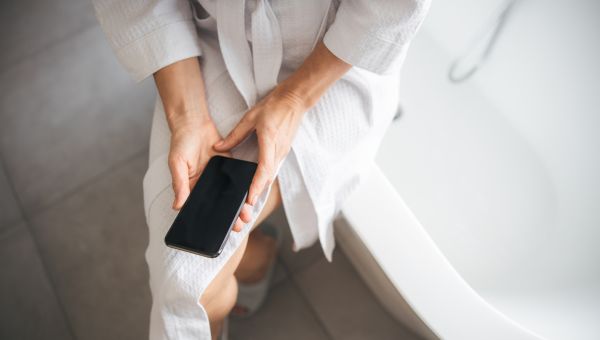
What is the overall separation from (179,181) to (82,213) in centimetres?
72

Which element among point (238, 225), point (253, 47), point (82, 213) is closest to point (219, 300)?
point (238, 225)

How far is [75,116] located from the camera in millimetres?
1184

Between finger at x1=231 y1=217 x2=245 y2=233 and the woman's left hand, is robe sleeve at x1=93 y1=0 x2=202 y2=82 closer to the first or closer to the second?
the woman's left hand

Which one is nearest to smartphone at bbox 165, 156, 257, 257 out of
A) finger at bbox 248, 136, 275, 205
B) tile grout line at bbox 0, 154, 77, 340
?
finger at bbox 248, 136, 275, 205

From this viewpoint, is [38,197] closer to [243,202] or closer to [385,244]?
[243,202]

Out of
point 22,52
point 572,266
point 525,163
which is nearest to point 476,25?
point 525,163

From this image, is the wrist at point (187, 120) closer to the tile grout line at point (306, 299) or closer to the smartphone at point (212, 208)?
the smartphone at point (212, 208)

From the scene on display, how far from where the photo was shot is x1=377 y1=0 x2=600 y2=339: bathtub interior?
847 mm

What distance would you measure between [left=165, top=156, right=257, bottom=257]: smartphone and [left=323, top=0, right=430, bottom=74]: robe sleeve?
204 mm

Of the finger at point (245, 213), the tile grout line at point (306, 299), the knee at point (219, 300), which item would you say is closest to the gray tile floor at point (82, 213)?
the tile grout line at point (306, 299)

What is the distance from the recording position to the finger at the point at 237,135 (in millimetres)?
562

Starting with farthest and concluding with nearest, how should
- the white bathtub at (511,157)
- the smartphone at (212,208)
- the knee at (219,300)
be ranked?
the white bathtub at (511,157) → the knee at (219,300) → the smartphone at (212,208)

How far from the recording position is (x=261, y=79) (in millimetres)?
608

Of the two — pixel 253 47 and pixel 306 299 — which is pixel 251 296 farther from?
pixel 253 47
